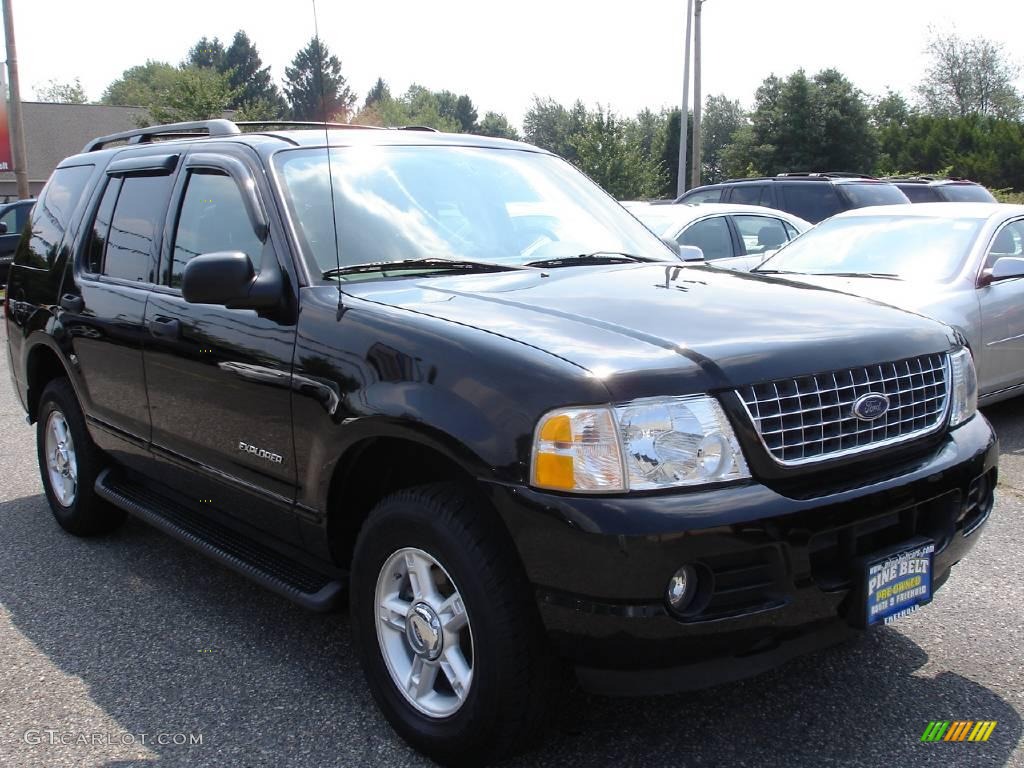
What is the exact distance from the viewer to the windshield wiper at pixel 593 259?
378 cm

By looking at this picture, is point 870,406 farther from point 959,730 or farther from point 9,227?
point 9,227

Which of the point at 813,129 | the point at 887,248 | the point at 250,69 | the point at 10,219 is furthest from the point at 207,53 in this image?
the point at 887,248

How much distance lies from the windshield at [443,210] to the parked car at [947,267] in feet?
8.52

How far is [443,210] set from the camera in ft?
12.5

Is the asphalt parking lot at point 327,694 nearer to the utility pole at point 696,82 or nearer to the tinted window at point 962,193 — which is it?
the tinted window at point 962,193

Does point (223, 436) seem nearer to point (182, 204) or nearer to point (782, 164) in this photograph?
point (182, 204)

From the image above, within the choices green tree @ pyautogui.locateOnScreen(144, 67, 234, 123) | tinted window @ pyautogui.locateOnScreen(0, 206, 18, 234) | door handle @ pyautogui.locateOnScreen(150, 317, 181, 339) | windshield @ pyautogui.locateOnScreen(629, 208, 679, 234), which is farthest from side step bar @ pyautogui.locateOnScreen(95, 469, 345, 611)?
green tree @ pyautogui.locateOnScreen(144, 67, 234, 123)

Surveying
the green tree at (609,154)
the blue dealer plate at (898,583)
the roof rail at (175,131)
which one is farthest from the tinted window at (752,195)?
the green tree at (609,154)

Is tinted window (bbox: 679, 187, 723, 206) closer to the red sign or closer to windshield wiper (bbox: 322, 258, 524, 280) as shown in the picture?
windshield wiper (bbox: 322, 258, 524, 280)

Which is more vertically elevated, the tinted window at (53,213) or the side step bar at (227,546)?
the tinted window at (53,213)

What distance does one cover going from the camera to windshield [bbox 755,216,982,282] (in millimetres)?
6902

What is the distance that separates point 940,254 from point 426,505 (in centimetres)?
538

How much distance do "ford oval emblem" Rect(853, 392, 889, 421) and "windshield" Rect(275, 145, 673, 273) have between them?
1425 mm

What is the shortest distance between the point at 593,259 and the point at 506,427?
4.89 ft
